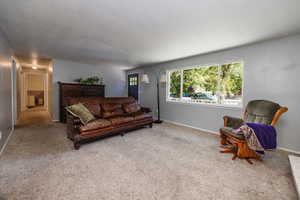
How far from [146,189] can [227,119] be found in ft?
7.07

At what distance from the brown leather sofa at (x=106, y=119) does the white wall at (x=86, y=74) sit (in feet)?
7.50

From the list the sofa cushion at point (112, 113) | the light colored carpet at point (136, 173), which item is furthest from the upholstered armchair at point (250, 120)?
the sofa cushion at point (112, 113)

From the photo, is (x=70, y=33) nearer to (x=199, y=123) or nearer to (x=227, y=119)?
(x=227, y=119)

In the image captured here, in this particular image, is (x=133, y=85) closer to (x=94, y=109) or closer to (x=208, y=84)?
(x=94, y=109)

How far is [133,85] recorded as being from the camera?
647cm

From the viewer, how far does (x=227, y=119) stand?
2.74 metres

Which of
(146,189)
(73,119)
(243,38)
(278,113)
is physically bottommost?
(146,189)

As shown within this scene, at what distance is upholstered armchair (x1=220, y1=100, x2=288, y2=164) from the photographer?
2.19 metres

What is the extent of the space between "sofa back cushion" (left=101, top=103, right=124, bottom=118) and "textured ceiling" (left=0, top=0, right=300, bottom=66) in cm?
158

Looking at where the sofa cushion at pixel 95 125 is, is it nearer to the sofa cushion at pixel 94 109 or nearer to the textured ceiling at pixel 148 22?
the sofa cushion at pixel 94 109

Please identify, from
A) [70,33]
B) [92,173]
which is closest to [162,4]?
[70,33]

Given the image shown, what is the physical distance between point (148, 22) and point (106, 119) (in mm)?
→ 2259

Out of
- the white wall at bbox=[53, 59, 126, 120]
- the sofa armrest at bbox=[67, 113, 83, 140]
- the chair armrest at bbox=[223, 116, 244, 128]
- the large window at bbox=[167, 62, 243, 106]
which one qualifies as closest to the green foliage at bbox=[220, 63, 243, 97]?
the large window at bbox=[167, 62, 243, 106]

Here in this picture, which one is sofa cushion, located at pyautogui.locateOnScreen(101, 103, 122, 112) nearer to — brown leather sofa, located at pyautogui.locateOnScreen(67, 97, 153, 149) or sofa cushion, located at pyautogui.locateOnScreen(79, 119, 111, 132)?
brown leather sofa, located at pyautogui.locateOnScreen(67, 97, 153, 149)
